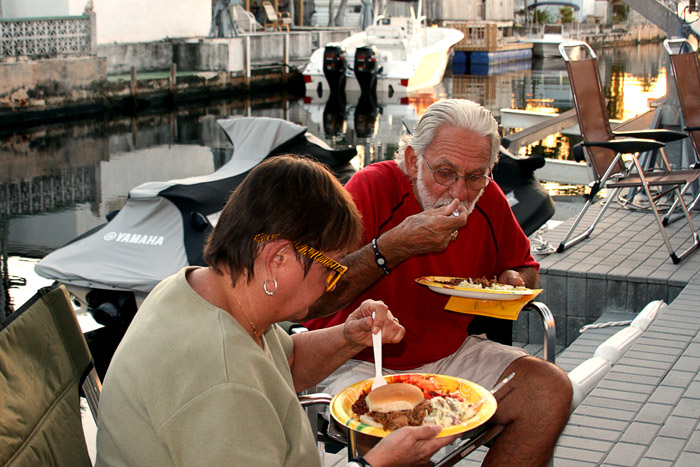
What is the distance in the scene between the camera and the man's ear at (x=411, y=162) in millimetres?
2980

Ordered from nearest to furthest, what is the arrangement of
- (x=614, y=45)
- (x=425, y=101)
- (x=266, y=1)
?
(x=425, y=101)
(x=266, y=1)
(x=614, y=45)

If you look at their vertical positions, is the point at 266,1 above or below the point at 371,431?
above

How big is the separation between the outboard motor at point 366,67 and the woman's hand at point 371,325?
1096 inches

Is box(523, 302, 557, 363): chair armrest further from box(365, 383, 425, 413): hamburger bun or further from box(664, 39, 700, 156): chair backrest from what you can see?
box(664, 39, 700, 156): chair backrest

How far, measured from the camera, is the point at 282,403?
175 cm

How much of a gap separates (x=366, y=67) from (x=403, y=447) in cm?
2834

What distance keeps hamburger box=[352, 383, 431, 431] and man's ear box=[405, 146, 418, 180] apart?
3.08 feet

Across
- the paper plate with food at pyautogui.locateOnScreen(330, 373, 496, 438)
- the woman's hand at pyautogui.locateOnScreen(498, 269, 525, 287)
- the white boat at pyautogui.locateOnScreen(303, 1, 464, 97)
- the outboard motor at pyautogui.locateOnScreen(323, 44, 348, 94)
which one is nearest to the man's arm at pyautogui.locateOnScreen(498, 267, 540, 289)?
the woman's hand at pyautogui.locateOnScreen(498, 269, 525, 287)

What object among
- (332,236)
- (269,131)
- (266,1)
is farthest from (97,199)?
(266,1)

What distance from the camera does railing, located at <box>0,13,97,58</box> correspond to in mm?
21891

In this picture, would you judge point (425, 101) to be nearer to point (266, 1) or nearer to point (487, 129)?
point (266, 1)

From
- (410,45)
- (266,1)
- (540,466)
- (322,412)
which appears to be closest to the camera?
(540,466)

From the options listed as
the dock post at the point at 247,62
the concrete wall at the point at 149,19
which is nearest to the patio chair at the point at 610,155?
the concrete wall at the point at 149,19

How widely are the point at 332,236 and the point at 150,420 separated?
0.50 metres
